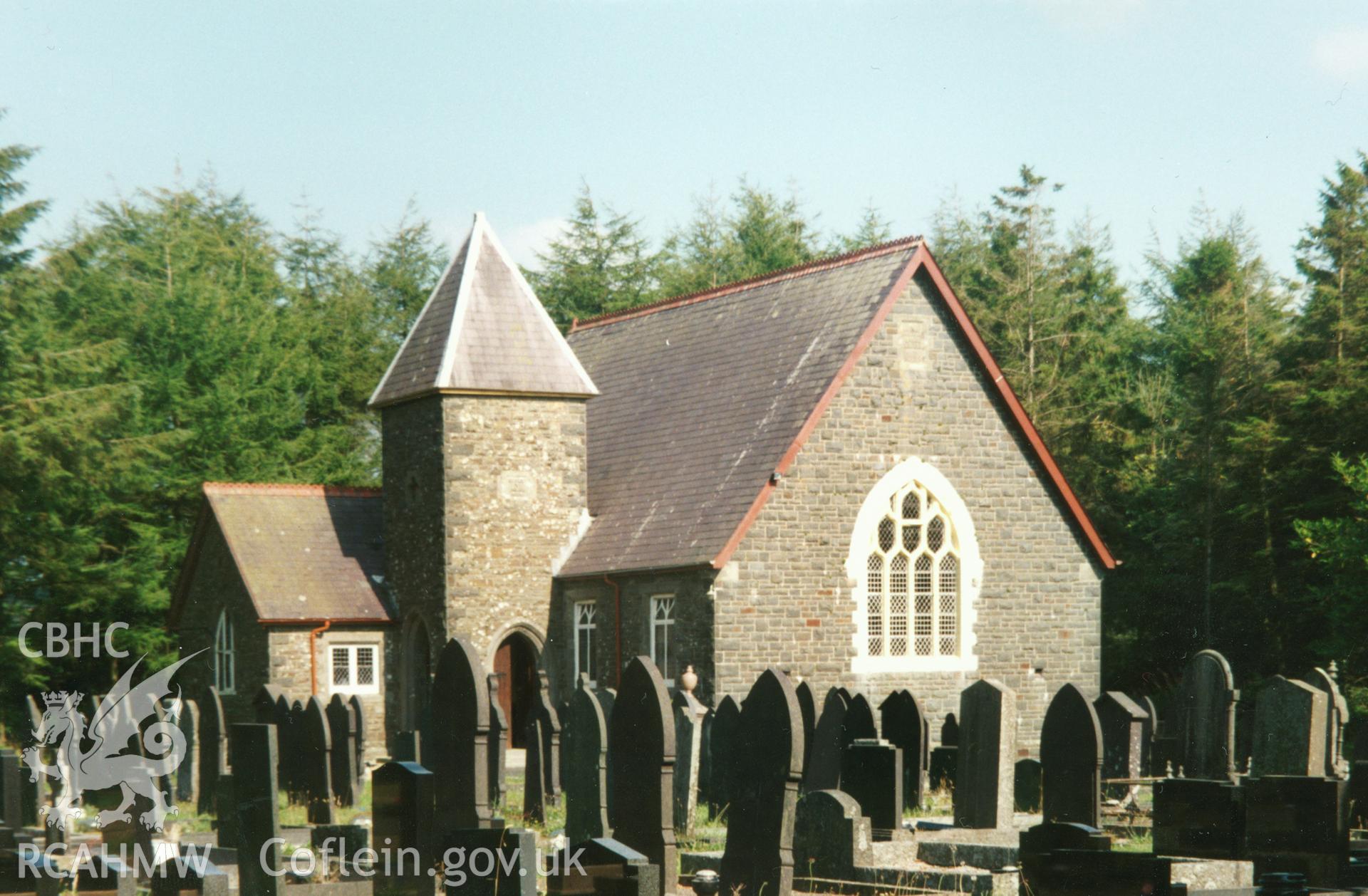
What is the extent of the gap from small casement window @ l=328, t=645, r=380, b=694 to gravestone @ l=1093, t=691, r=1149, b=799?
12.8m

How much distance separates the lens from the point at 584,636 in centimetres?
2578

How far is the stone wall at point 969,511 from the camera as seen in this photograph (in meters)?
23.1

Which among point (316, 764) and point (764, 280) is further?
point (764, 280)

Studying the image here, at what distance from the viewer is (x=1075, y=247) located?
171 feet

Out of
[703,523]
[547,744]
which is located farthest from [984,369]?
[547,744]

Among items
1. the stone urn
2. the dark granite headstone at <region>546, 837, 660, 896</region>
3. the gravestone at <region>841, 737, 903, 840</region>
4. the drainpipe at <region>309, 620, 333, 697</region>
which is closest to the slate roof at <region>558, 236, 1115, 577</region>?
the stone urn

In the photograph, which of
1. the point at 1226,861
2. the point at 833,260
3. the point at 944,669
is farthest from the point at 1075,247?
the point at 1226,861

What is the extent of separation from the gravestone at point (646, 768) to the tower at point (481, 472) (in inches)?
569

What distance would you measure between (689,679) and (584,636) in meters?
4.24

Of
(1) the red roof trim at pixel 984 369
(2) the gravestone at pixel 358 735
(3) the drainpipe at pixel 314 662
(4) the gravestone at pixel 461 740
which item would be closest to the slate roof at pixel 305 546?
(3) the drainpipe at pixel 314 662

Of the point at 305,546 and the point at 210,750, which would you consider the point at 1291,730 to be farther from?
the point at 305,546

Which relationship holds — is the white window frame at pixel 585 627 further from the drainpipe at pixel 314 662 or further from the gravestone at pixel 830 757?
the gravestone at pixel 830 757

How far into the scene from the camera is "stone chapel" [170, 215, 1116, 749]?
23516mm

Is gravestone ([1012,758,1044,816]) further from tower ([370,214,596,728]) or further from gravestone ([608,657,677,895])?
tower ([370,214,596,728])
